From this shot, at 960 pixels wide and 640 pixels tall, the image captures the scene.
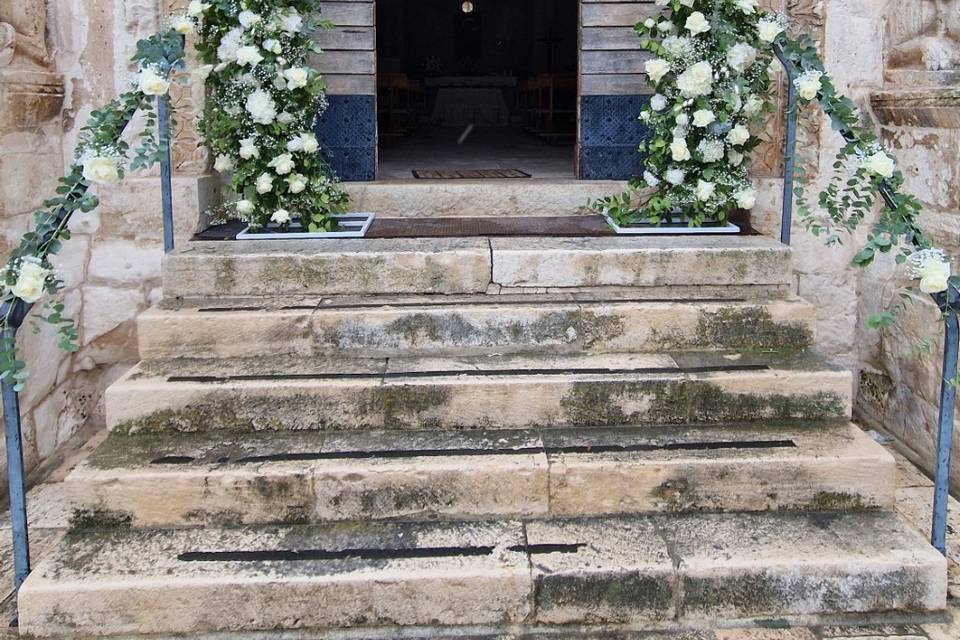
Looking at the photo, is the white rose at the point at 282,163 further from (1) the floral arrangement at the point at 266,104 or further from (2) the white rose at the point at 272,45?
(2) the white rose at the point at 272,45

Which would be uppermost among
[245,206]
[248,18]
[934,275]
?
[248,18]

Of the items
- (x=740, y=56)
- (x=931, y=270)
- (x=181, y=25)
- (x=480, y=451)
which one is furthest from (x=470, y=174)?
(x=931, y=270)

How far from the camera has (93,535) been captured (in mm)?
2820

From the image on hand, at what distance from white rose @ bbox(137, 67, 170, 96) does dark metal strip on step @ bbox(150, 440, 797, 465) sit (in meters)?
1.27

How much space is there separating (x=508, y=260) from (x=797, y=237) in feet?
5.44

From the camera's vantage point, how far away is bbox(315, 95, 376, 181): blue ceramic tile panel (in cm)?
489

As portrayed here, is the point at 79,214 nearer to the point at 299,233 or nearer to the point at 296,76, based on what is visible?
the point at 299,233

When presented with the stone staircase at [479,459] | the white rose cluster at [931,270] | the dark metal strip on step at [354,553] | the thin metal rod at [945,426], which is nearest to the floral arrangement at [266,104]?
the stone staircase at [479,459]

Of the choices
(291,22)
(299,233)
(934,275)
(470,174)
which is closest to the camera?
(934,275)

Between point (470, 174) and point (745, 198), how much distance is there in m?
1.97

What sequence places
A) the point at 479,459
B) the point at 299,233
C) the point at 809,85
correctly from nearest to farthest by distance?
the point at 479,459, the point at 809,85, the point at 299,233

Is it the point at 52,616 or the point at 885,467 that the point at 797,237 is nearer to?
the point at 885,467

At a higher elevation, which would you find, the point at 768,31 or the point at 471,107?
the point at 471,107

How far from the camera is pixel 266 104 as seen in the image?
12.5 feet
